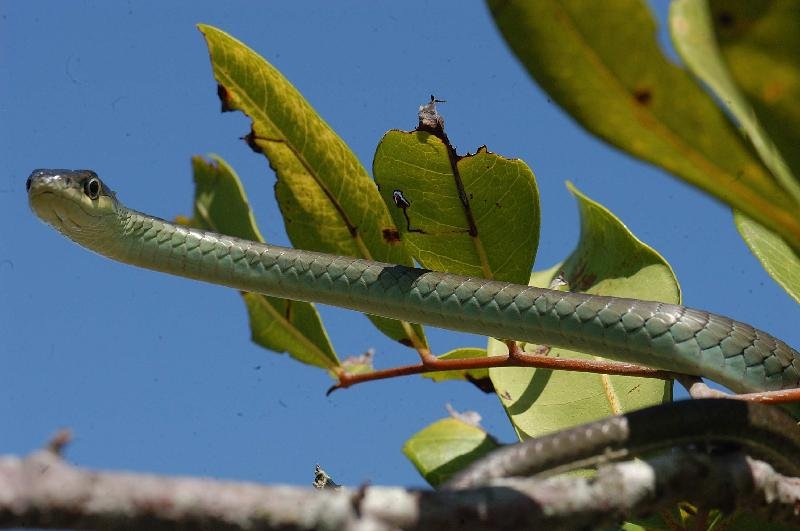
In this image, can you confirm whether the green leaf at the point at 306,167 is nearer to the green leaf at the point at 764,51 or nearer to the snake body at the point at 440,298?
the snake body at the point at 440,298

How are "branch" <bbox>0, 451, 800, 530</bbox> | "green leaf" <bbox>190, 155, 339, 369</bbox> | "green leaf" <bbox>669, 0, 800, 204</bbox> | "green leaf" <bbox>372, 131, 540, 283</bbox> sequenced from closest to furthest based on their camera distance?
"branch" <bbox>0, 451, 800, 530</bbox> < "green leaf" <bbox>669, 0, 800, 204</bbox> < "green leaf" <bbox>372, 131, 540, 283</bbox> < "green leaf" <bbox>190, 155, 339, 369</bbox>

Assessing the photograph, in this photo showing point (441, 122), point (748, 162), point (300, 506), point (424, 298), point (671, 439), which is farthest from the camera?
point (424, 298)

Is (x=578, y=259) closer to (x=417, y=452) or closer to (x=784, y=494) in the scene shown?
(x=417, y=452)

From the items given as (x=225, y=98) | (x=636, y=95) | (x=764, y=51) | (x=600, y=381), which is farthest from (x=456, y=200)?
(x=764, y=51)

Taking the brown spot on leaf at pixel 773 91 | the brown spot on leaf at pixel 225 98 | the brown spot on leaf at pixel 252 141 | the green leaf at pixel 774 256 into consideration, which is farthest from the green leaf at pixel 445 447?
the brown spot on leaf at pixel 773 91

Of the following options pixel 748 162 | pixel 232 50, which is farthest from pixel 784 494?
pixel 232 50

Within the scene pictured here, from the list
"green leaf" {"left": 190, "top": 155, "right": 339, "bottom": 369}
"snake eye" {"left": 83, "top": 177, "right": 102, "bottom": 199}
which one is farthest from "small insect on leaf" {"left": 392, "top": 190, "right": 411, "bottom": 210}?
"snake eye" {"left": 83, "top": 177, "right": 102, "bottom": 199}

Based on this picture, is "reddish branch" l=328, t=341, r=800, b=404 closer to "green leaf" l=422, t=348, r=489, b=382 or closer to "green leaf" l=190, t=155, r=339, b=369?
"green leaf" l=422, t=348, r=489, b=382
